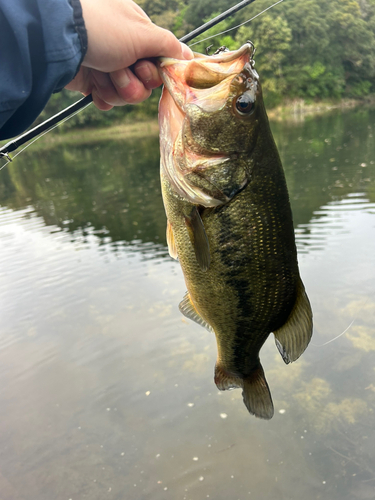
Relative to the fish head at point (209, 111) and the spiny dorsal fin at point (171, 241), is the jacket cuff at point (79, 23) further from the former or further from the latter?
the spiny dorsal fin at point (171, 241)

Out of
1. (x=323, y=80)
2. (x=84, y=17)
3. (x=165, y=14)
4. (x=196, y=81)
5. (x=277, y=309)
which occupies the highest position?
(x=165, y=14)

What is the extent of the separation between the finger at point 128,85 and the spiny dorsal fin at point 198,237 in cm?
64

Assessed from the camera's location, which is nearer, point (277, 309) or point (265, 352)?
point (277, 309)

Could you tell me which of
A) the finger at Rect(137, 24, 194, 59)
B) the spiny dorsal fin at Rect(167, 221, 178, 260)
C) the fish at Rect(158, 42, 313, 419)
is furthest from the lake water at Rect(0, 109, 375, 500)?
the finger at Rect(137, 24, 194, 59)

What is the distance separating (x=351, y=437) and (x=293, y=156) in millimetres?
16008

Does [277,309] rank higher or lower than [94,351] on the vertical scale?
higher

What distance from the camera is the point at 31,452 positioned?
425 cm

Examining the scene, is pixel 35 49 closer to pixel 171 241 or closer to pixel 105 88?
pixel 105 88

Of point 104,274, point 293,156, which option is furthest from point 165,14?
point 104,274

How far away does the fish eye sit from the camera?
1.57 meters

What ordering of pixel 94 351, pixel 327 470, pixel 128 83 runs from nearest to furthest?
pixel 128 83 < pixel 327 470 < pixel 94 351

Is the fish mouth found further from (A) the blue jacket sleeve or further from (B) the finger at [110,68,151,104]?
(A) the blue jacket sleeve

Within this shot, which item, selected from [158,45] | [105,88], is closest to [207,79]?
[158,45]

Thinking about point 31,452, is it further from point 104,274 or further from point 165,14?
point 165,14
